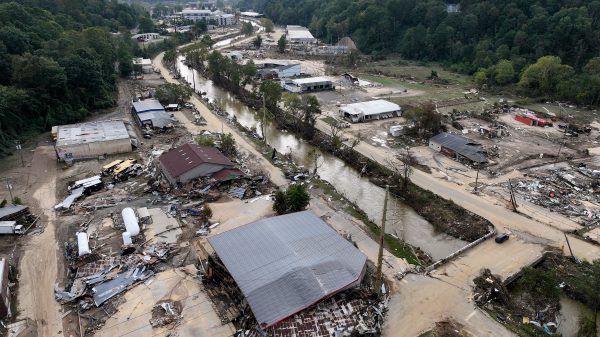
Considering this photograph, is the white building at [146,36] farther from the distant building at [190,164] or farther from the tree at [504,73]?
the tree at [504,73]

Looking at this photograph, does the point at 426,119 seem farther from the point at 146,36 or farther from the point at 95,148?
the point at 146,36

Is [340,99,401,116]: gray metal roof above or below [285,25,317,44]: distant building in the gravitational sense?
below

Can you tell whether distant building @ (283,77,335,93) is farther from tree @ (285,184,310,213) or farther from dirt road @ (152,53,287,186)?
tree @ (285,184,310,213)

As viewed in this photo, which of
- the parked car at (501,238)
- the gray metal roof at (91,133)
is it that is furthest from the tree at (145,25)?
the parked car at (501,238)

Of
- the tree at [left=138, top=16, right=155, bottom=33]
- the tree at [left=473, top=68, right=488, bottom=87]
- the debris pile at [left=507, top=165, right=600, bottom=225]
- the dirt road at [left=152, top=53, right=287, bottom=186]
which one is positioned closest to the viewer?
the debris pile at [left=507, top=165, right=600, bottom=225]

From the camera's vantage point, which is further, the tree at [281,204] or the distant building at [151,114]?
the distant building at [151,114]

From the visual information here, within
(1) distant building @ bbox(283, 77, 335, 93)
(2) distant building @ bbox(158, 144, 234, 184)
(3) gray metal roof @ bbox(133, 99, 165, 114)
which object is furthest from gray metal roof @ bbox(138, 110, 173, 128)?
(1) distant building @ bbox(283, 77, 335, 93)

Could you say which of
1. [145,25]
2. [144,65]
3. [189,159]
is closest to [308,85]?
[144,65]
